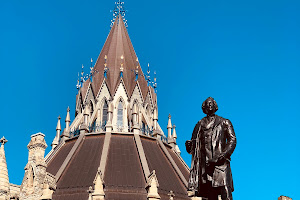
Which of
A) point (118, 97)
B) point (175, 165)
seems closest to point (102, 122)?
point (118, 97)

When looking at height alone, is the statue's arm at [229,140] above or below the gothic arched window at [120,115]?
below

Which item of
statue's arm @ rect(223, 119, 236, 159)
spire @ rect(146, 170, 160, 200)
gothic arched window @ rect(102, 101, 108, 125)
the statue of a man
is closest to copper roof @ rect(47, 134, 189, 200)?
spire @ rect(146, 170, 160, 200)

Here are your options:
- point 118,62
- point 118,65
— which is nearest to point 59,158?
point 118,65

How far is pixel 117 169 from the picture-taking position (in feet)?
116

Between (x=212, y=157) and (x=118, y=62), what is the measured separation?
1533 inches

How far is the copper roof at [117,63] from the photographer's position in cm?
4616

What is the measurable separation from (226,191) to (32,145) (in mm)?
23443

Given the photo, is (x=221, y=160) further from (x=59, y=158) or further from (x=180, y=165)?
(x=59, y=158)

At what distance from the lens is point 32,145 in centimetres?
3066

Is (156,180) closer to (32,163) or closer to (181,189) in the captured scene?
(181,189)

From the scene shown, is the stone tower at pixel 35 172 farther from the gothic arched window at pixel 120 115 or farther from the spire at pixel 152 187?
the gothic arched window at pixel 120 115

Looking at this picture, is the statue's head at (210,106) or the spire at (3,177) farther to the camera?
the spire at (3,177)

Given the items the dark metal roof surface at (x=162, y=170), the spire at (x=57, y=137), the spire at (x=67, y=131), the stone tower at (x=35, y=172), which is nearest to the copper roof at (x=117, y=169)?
the dark metal roof surface at (x=162, y=170)

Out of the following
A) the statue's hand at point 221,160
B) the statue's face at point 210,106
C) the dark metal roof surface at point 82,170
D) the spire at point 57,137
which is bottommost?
the statue's hand at point 221,160
